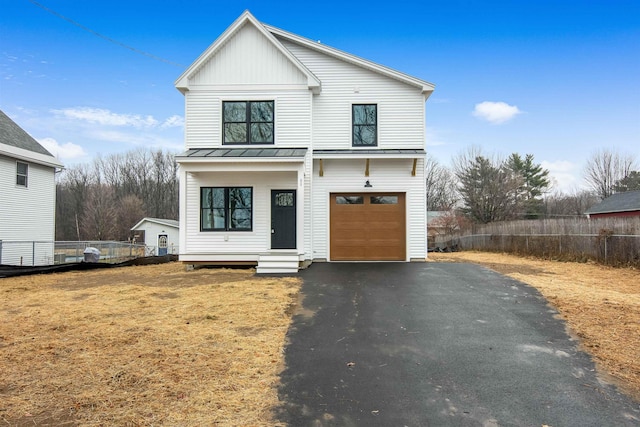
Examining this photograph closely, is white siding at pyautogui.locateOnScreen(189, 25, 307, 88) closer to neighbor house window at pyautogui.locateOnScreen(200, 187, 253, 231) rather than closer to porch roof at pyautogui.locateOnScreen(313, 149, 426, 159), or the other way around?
porch roof at pyautogui.locateOnScreen(313, 149, 426, 159)

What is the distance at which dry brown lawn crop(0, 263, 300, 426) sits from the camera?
3084 mm

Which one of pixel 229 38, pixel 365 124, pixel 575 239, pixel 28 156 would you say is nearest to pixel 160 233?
pixel 28 156

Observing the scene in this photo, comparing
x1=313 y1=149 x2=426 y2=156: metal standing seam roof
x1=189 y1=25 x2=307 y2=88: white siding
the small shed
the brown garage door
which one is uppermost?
x1=189 y1=25 x2=307 y2=88: white siding

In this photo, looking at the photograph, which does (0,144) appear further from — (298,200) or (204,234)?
(298,200)

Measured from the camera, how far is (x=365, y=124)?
42.2 ft

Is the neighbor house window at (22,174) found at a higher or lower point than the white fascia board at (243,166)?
higher

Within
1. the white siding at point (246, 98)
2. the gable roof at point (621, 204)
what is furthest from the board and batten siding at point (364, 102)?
the gable roof at point (621, 204)

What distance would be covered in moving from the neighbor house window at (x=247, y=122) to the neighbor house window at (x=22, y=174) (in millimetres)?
12399

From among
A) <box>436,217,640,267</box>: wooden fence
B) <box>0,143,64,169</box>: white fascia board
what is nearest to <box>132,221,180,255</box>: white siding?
<box>0,143,64,169</box>: white fascia board

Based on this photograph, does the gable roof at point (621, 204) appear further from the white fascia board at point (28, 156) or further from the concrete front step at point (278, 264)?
the white fascia board at point (28, 156)

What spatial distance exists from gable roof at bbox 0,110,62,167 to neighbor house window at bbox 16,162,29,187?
0.44 m

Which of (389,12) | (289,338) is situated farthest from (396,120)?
(289,338)

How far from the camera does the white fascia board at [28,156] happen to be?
16166 millimetres

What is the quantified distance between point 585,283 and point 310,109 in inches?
370
